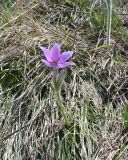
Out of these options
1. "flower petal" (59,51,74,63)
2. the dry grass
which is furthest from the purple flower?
the dry grass

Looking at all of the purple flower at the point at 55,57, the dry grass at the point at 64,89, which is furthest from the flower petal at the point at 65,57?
the dry grass at the point at 64,89

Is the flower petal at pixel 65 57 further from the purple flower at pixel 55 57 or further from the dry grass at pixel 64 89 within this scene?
the dry grass at pixel 64 89

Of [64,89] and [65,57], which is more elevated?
[65,57]

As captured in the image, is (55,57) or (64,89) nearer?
(55,57)

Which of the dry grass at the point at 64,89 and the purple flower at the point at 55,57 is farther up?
the purple flower at the point at 55,57

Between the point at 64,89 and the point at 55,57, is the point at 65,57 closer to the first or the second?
the point at 55,57

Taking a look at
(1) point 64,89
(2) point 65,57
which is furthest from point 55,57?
Answer: (1) point 64,89

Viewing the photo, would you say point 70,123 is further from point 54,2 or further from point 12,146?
point 54,2

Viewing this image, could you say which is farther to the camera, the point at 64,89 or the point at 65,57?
the point at 64,89

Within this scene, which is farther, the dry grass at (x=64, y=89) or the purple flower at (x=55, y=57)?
the dry grass at (x=64, y=89)

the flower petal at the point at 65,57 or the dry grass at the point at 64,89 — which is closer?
the flower petal at the point at 65,57
